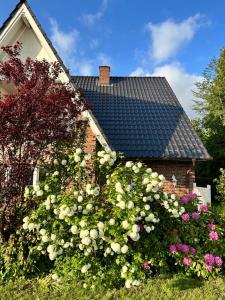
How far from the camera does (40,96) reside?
611 centimetres

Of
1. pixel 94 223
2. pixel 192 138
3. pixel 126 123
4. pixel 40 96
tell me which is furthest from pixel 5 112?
pixel 192 138

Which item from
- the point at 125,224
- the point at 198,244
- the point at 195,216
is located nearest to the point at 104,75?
the point at 195,216

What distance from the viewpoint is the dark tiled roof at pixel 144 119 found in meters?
12.0

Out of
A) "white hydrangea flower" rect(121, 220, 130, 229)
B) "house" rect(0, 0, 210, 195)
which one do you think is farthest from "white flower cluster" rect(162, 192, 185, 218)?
"house" rect(0, 0, 210, 195)

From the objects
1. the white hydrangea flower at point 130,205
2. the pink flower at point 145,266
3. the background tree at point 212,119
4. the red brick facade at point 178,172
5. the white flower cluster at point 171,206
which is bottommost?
the pink flower at point 145,266

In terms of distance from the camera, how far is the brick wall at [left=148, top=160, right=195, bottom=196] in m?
11.9

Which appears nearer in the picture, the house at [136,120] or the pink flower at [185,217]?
the pink flower at [185,217]

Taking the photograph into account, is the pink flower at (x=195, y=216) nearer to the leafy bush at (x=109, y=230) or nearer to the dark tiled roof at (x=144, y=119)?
the leafy bush at (x=109, y=230)

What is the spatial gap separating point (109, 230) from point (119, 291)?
1172 mm

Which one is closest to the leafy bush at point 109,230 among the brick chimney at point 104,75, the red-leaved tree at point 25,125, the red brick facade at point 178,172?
the red-leaved tree at point 25,125

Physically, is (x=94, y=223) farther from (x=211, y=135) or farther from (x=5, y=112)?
(x=211, y=135)

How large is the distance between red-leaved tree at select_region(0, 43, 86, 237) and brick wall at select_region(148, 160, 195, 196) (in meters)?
6.23

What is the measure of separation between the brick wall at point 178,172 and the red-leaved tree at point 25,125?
6231mm

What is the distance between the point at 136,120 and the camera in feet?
45.0
